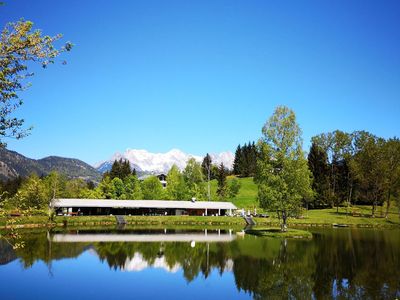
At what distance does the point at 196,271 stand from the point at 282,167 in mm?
34421

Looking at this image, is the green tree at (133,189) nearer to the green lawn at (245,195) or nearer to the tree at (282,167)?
the green lawn at (245,195)

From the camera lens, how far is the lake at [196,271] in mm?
24969

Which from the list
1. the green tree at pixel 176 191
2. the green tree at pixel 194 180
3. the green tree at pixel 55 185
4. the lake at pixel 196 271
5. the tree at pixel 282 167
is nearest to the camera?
the lake at pixel 196 271

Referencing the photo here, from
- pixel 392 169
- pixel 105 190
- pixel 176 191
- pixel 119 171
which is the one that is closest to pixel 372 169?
pixel 392 169

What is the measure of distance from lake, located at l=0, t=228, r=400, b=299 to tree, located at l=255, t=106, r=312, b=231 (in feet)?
40.2

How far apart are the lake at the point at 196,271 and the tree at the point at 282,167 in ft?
40.2

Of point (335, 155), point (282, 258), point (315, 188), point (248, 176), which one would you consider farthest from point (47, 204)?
point (248, 176)

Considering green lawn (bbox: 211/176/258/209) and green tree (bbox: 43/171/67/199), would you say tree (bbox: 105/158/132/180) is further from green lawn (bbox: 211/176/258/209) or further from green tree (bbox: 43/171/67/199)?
green lawn (bbox: 211/176/258/209)

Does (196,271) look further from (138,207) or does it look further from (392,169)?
(392,169)

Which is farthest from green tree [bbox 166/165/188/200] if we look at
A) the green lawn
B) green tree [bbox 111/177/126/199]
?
green tree [bbox 111/177/126/199]

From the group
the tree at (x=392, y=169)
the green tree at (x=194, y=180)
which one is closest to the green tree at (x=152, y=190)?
the green tree at (x=194, y=180)

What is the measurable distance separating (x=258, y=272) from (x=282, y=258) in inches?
317

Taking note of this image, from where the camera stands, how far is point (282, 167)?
62.9 meters

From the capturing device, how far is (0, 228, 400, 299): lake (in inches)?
983
